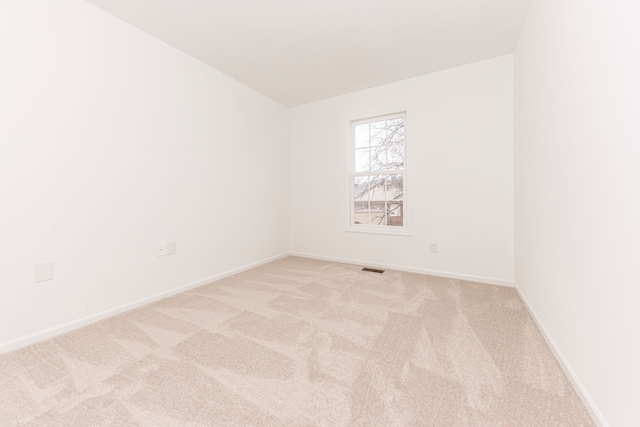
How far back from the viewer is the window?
3.38 metres

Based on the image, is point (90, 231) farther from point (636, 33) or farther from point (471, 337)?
point (636, 33)

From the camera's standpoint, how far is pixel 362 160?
12.0 ft

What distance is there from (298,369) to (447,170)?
2.65 m

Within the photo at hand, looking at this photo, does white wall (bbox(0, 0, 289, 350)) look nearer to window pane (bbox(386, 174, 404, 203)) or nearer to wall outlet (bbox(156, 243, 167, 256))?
wall outlet (bbox(156, 243, 167, 256))

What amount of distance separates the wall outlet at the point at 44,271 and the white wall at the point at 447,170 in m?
2.90

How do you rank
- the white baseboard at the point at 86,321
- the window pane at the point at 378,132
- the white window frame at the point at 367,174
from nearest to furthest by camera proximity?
the white baseboard at the point at 86,321, the white window frame at the point at 367,174, the window pane at the point at 378,132

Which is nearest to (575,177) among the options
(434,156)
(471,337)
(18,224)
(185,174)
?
(471,337)

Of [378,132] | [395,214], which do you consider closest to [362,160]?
[378,132]

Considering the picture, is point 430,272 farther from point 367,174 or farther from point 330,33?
point 330,33

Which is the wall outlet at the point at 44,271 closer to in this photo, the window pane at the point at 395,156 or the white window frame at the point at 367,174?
the white window frame at the point at 367,174

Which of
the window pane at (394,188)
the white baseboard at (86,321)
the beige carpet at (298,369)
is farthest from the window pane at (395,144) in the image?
the white baseboard at (86,321)

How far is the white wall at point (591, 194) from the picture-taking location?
86cm

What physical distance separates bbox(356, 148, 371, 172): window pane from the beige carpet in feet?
6.51

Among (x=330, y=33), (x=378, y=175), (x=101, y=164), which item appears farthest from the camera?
(x=378, y=175)
